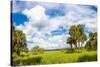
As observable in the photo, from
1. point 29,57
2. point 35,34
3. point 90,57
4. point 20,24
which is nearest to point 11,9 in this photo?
point 20,24

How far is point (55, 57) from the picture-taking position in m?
2.33

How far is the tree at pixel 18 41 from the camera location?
2.19 metres

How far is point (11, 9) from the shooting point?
7.20 ft

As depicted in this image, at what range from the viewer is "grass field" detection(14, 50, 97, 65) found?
87.7 inches

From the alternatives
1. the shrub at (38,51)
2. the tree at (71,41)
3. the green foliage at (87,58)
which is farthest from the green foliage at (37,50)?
the green foliage at (87,58)

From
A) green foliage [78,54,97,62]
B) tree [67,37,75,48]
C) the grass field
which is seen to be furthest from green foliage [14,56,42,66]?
green foliage [78,54,97,62]

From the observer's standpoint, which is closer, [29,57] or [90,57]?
[29,57]

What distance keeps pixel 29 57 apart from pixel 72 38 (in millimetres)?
549

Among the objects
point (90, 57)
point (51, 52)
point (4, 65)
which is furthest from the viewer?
point (90, 57)

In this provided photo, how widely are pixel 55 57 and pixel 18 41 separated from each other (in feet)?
1.49

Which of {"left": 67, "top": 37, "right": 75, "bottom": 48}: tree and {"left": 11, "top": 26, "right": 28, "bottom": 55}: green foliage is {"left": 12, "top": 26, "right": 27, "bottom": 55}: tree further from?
{"left": 67, "top": 37, "right": 75, "bottom": 48}: tree

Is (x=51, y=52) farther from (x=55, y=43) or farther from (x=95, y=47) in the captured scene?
(x=95, y=47)

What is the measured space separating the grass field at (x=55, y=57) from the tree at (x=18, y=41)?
0.08 m

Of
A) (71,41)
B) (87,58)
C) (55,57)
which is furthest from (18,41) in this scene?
(87,58)
